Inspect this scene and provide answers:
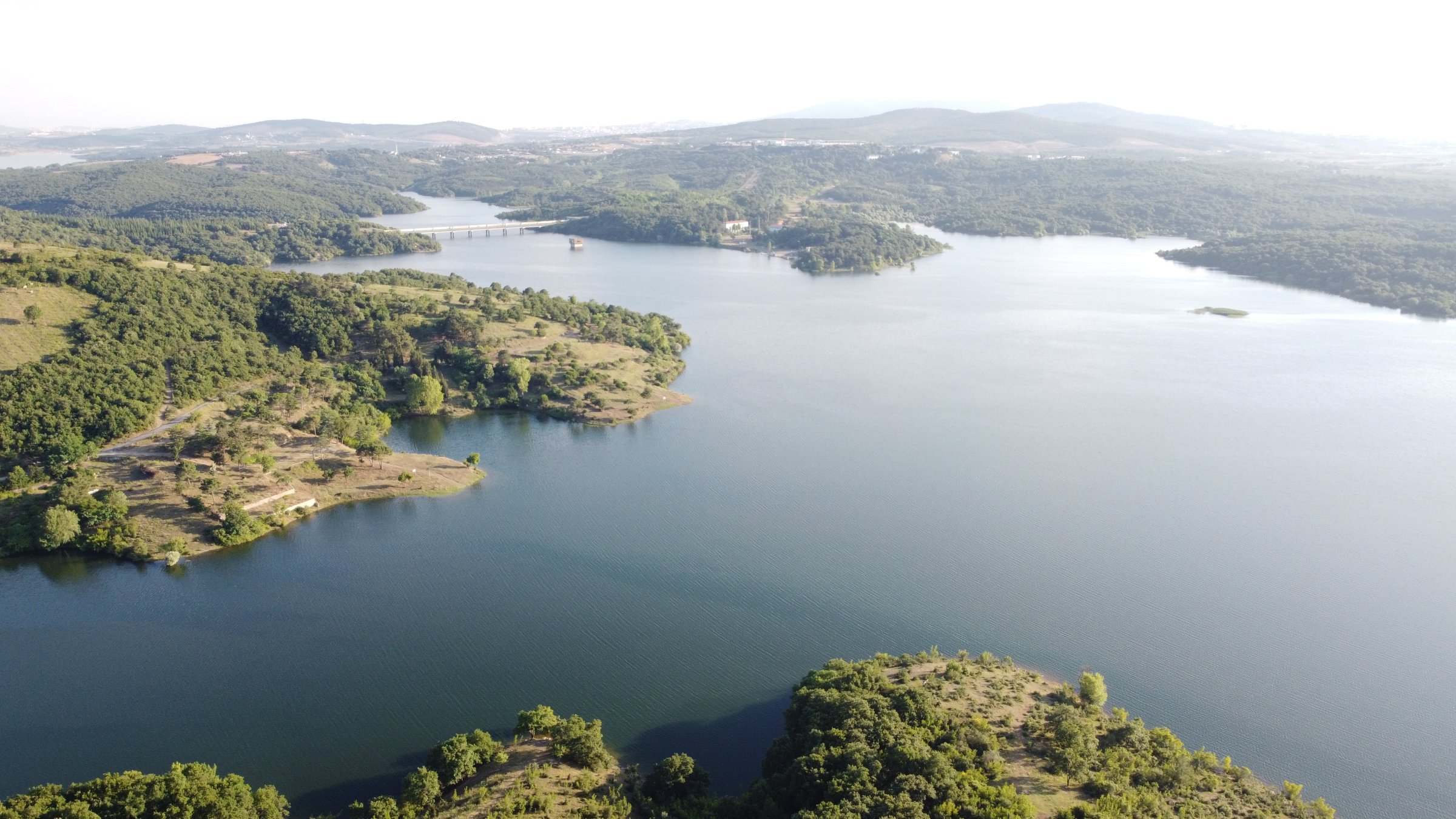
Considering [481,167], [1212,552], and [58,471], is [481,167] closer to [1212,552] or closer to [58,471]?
[58,471]

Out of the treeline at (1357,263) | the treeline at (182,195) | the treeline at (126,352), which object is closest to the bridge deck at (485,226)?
the treeline at (182,195)

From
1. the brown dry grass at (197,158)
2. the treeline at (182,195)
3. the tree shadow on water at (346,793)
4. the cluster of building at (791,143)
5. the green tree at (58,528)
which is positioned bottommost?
the tree shadow on water at (346,793)

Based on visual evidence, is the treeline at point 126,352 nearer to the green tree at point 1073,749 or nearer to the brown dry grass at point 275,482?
the brown dry grass at point 275,482

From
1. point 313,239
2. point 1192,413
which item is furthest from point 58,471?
point 313,239

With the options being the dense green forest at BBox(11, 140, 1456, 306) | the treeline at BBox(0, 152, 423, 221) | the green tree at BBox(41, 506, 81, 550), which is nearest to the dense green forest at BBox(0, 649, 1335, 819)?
the green tree at BBox(41, 506, 81, 550)

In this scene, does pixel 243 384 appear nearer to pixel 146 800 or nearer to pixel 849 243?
pixel 146 800

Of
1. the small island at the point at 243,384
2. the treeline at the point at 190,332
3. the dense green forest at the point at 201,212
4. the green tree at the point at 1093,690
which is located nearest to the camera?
the green tree at the point at 1093,690

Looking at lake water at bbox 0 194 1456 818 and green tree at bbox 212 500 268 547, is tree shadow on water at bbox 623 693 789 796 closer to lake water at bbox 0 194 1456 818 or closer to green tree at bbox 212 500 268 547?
lake water at bbox 0 194 1456 818
